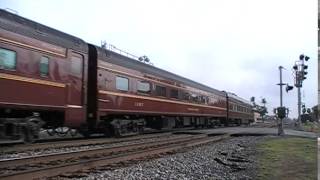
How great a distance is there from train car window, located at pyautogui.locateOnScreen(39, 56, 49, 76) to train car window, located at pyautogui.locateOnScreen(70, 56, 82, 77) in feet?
5.60

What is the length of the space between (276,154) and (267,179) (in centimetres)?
560

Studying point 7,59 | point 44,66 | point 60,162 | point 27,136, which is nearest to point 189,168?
point 60,162

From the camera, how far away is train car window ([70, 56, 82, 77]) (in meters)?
18.0

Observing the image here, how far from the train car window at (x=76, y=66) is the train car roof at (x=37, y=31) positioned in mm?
382

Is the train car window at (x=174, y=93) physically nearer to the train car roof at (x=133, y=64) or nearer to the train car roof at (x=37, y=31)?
the train car roof at (x=133, y=64)

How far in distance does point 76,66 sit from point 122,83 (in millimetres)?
4174

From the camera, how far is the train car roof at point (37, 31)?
14.5 metres

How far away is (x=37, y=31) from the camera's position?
52.3ft

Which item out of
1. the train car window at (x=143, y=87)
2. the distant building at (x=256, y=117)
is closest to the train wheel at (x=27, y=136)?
the train car window at (x=143, y=87)

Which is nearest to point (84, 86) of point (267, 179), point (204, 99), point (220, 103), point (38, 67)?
point (38, 67)

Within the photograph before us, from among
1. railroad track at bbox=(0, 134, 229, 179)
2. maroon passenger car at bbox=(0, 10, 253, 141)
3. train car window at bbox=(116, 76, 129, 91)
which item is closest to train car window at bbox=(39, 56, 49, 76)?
maroon passenger car at bbox=(0, 10, 253, 141)

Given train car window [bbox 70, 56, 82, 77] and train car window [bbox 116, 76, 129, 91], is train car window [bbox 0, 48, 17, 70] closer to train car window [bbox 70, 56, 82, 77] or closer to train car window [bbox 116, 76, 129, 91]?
train car window [bbox 70, 56, 82, 77]

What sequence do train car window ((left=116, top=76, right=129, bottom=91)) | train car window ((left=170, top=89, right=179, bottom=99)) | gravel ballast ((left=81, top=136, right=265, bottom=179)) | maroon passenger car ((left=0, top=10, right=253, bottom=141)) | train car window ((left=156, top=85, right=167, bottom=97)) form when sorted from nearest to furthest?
gravel ballast ((left=81, top=136, right=265, bottom=179)) → maroon passenger car ((left=0, top=10, right=253, bottom=141)) → train car window ((left=116, top=76, right=129, bottom=91)) → train car window ((left=156, top=85, right=167, bottom=97)) → train car window ((left=170, top=89, right=179, bottom=99))

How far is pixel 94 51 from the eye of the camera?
789 inches
